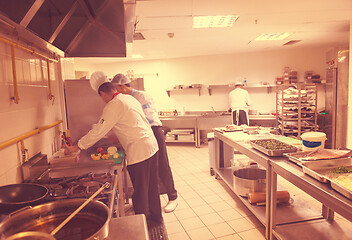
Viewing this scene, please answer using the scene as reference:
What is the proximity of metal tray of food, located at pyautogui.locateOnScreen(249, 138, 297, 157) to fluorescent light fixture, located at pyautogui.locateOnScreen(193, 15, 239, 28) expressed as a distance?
2266 millimetres

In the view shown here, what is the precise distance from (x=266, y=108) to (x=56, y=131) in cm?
618

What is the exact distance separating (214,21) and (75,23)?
245 centimetres

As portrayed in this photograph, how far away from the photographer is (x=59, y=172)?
2.12 metres

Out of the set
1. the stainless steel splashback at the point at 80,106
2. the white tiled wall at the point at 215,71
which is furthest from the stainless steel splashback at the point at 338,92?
the stainless steel splashback at the point at 80,106

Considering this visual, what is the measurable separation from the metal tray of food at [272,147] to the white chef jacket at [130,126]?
1073 mm

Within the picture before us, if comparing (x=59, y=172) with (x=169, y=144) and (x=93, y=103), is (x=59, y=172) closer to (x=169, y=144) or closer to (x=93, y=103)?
(x=93, y=103)

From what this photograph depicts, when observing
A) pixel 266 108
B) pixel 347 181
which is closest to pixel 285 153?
pixel 347 181

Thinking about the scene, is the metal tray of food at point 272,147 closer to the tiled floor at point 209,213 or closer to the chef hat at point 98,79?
the tiled floor at point 209,213

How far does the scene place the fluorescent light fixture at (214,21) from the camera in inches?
151

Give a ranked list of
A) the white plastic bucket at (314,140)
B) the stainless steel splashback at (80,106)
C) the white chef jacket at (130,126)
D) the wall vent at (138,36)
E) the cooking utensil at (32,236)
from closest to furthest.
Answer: the cooking utensil at (32,236)
the white plastic bucket at (314,140)
the white chef jacket at (130,126)
the stainless steel splashback at (80,106)
the wall vent at (138,36)

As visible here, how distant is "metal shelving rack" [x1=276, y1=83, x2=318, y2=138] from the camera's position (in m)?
5.52

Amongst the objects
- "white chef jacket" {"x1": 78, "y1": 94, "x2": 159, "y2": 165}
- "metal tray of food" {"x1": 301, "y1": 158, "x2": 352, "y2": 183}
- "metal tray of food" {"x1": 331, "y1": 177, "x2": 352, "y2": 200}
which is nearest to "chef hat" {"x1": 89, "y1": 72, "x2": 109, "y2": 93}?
"white chef jacket" {"x1": 78, "y1": 94, "x2": 159, "y2": 165}

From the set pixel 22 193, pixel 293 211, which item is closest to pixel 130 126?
pixel 22 193

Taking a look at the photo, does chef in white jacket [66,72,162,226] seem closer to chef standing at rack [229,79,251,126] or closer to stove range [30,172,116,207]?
stove range [30,172,116,207]
